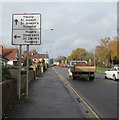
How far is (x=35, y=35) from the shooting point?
401 inches

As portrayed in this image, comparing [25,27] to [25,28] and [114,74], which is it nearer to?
[25,28]

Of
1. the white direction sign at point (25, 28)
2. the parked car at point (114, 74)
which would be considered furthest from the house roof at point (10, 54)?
the white direction sign at point (25, 28)

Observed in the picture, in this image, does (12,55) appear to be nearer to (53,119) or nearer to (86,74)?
(86,74)

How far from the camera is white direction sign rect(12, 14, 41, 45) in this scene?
9.94 metres

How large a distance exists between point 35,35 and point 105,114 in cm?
498

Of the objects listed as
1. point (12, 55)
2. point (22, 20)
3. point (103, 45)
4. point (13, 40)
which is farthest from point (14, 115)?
point (103, 45)

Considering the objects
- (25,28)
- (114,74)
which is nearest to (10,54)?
(114,74)

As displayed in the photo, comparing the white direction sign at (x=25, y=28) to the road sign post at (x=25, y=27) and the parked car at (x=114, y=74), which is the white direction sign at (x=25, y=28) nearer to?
the road sign post at (x=25, y=27)

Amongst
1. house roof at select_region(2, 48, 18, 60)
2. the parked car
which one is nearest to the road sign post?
the parked car

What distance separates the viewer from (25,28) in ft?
32.8

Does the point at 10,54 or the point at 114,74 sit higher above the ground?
the point at 10,54

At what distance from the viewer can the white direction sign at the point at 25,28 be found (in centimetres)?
994

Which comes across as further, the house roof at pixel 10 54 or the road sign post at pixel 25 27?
the house roof at pixel 10 54

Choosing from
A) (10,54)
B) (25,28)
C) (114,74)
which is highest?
(10,54)
